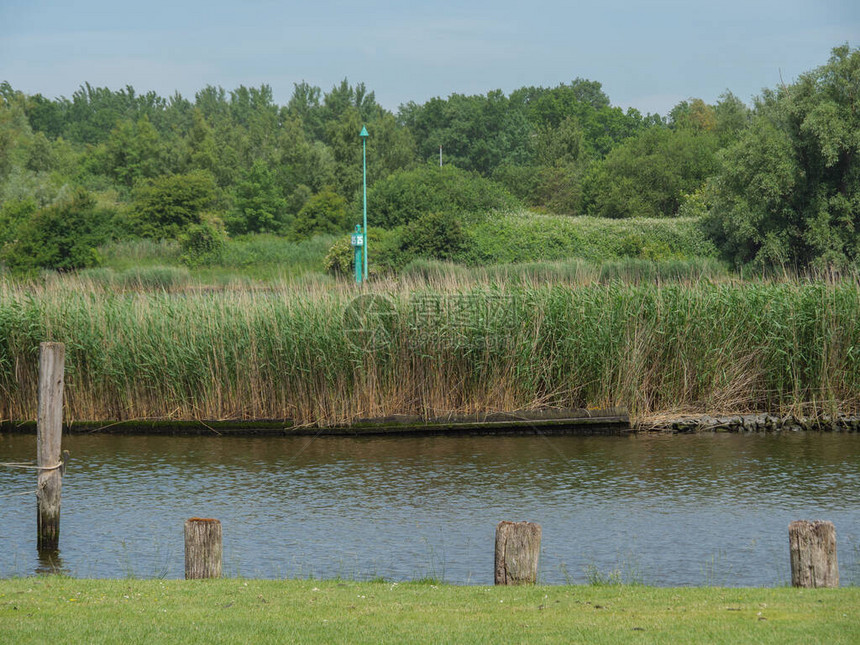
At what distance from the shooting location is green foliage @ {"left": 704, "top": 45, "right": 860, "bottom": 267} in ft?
86.8

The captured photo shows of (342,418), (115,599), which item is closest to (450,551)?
(115,599)

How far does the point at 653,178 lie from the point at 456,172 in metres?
15.1

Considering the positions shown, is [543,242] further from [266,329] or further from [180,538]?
[180,538]

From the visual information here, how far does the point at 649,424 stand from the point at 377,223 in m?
29.5

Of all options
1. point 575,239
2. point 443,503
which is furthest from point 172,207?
point 443,503

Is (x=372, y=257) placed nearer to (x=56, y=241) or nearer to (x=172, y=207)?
(x=56, y=241)

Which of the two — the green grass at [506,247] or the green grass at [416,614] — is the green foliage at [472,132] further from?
the green grass at [416,614]

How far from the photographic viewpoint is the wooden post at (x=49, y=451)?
28.6 ft

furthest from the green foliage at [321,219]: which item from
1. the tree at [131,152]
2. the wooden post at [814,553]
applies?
the wooden post at [814,553]

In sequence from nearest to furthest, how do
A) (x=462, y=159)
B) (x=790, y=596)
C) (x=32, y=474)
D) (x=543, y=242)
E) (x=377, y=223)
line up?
Result: (x=790, y=596)
(x=32, y=474)
(x=543, y=242)
(x=377, y=223)
(x=462, y=159)

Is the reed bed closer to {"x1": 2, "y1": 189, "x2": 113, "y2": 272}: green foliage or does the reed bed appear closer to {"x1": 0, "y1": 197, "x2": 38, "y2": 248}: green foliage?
{"x1": 2, "y1": 189, "x2": 113, "y2": 272}: green foliage

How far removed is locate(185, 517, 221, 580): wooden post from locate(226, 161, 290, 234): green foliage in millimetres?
43770

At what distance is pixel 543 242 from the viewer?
1524 inches

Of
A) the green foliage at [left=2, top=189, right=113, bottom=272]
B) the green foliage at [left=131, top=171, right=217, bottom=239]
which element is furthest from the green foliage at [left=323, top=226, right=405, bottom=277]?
the green foliage at [left=131, top=171, right=217, bottom=239]
